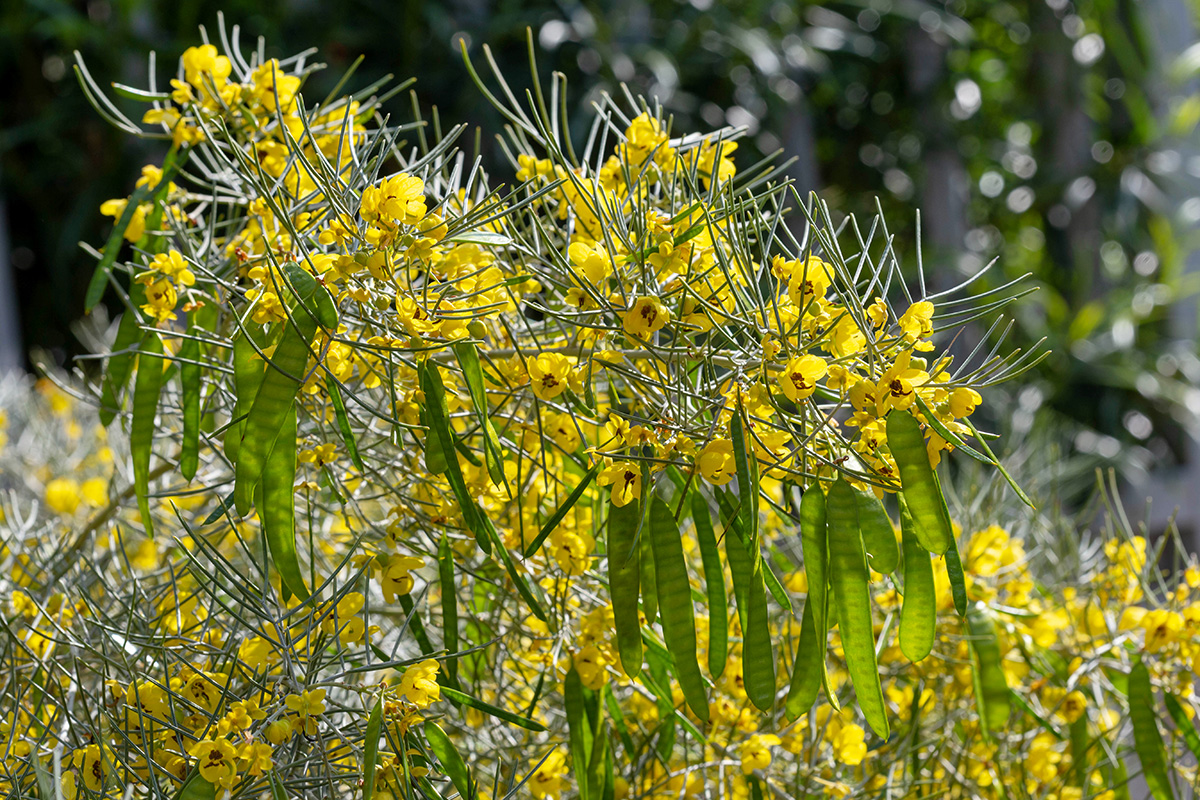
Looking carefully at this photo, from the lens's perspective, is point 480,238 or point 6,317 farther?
point 6,317

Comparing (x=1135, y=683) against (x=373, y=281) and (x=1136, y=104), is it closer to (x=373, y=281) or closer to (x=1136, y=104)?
(x=373, y=281)

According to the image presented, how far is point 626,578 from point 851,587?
0.08 m

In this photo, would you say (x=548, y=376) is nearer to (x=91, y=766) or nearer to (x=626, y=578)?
(x=626, y=578)

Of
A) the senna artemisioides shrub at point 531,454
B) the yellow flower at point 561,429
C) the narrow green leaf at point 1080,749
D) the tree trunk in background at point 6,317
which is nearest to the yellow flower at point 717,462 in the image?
the senna artemisioides shrub at point 531,454

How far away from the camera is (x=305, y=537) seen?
592 mm

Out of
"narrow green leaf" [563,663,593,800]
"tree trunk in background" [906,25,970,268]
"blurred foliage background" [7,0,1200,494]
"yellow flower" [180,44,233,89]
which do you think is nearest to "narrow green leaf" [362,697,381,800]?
"narrow green leaf" [563,663,593,800]

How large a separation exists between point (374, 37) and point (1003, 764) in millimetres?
2342

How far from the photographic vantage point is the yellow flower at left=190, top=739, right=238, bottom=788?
0.36 meters

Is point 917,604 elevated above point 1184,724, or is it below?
above

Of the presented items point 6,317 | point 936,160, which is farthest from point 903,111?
point 6,317

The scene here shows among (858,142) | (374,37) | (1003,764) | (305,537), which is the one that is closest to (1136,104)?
(858,142)

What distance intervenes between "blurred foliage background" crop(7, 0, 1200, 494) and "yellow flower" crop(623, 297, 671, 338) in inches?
78.4

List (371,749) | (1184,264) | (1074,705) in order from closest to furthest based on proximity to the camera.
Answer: (371,749)
(1074,705)
(1184,264)

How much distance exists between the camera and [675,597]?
1.24ft
